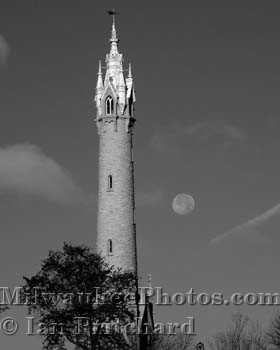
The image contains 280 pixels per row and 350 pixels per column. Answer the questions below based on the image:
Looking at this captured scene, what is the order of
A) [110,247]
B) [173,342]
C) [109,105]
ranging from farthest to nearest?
[173,342] → [109,105] → [110,247]

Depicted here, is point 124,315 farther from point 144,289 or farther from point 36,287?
point 144,289

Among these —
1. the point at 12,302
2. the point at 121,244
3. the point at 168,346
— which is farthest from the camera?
the point at 168,346

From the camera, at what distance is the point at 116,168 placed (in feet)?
328

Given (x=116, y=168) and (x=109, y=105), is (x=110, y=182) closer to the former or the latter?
(x=116, y=168)

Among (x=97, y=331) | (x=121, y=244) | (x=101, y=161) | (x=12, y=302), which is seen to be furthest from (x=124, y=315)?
(x=101, y=161)

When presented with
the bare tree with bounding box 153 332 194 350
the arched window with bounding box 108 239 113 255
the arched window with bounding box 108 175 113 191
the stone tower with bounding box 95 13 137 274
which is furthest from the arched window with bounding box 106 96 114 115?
the bare tree with bounding box 153 332 194 350

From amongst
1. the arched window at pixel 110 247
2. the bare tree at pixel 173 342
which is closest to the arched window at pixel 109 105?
the arched window at pixel 110 247

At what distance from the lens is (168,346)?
104062 millimetres

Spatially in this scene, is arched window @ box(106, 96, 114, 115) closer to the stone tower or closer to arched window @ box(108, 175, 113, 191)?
the stone tower

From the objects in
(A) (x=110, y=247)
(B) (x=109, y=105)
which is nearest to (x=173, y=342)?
(A) (x=110, y=247)

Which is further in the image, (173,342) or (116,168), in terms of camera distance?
(173,342)

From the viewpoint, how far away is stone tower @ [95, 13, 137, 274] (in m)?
97.8

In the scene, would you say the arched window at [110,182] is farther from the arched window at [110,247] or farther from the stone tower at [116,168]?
the arched window at [110,247]

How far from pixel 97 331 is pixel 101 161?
27589 mm
